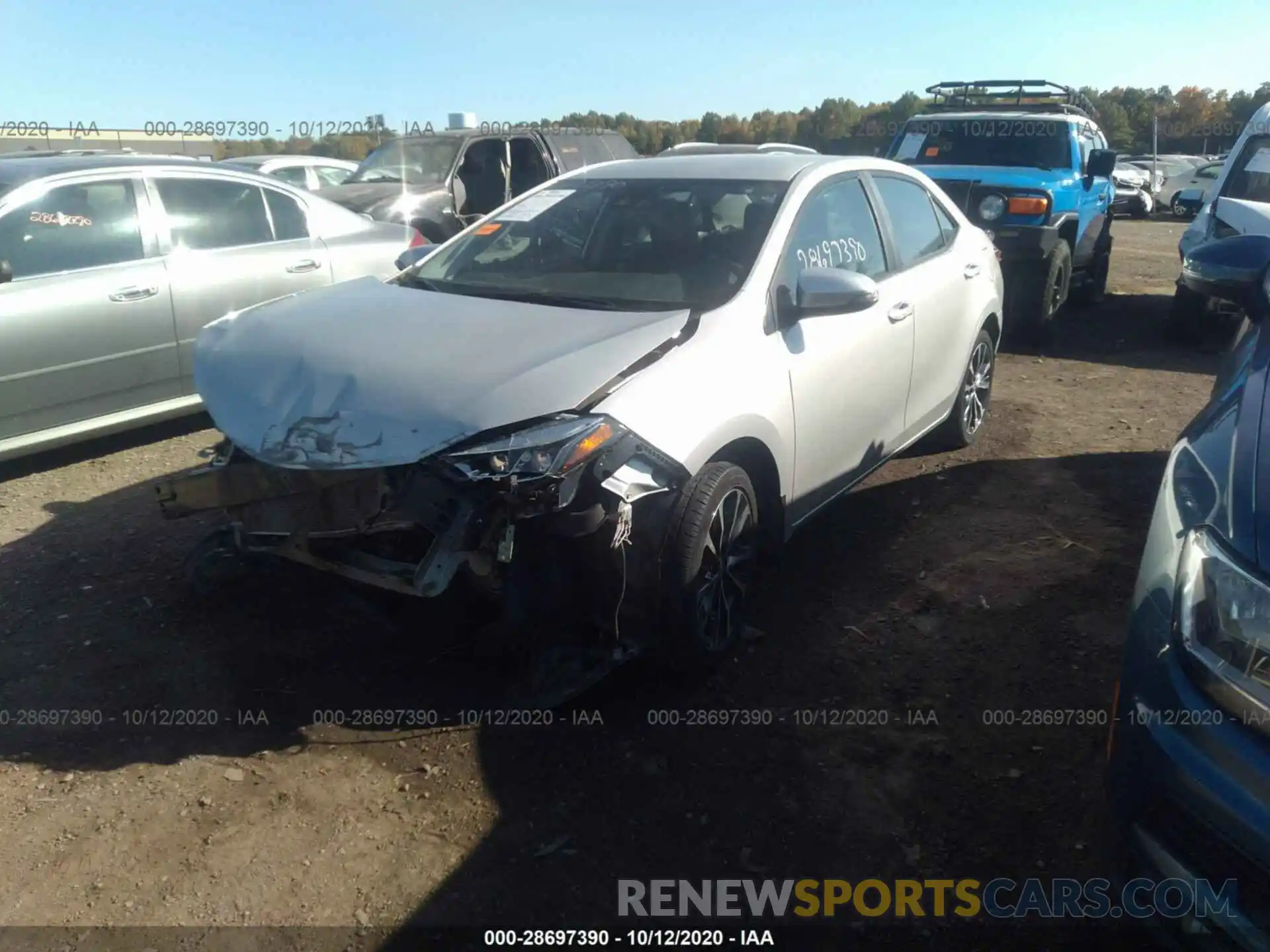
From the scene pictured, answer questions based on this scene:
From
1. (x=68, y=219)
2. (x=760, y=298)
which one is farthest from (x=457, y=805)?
(x=68, y=219)

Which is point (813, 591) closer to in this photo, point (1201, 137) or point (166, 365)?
point (166, 365)

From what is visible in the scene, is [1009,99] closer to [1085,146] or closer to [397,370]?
[1085,146]

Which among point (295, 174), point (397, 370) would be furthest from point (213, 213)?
point (295, 174)

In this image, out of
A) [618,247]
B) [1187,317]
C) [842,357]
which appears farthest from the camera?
[1187,317]

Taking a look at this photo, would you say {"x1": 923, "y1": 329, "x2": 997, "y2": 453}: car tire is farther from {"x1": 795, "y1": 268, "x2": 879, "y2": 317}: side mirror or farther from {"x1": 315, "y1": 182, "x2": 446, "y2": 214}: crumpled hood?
{"x1": 315, "y1": 182, "x2": 446, "y2": 214}: crumpled hood

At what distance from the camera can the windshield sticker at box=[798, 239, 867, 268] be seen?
388 centimetres

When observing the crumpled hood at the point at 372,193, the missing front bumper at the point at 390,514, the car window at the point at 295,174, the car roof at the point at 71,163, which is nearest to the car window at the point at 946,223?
the missing front bumper at the point at 390,514

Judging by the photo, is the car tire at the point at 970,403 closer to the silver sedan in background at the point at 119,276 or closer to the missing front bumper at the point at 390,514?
the missing front bumper at the point at 390,514

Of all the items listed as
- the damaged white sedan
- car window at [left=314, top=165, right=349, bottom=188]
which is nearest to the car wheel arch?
the damaged white sedan

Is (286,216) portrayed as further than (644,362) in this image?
Yes

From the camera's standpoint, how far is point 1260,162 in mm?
7758

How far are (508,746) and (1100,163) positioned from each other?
830 cm

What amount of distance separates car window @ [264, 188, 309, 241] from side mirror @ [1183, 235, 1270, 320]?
4971 millimetres

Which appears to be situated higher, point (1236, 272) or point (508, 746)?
point (1236, 272)
